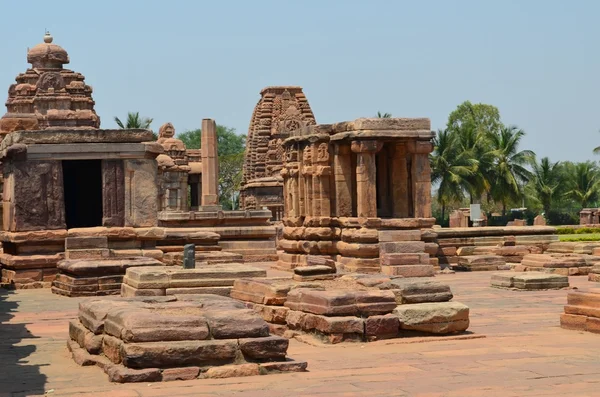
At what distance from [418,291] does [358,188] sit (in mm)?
8893

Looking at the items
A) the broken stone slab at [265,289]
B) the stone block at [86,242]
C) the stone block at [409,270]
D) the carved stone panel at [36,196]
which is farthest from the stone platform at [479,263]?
the broken stone slab at [265,289]

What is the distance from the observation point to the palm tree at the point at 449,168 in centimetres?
5016

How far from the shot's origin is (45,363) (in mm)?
8492

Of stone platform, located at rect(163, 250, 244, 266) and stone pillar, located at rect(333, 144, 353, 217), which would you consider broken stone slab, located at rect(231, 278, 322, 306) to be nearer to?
stone platform, located at rect(163, 250, 244, 266)

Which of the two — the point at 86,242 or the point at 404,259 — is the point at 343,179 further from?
the point at 86,242

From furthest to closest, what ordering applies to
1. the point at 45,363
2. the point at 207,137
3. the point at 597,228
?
the point at 597,228, the point at 207,137, the point at 45,363

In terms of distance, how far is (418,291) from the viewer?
10.1 m

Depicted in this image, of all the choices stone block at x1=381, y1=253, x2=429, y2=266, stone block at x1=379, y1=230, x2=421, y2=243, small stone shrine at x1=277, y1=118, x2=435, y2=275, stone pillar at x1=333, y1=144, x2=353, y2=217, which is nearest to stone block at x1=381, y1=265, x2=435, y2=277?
stone block at x1=381, y1=253, x2=429, y2=266

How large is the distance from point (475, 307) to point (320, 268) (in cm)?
250

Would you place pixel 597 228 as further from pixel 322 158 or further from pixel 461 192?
pixel 461 192

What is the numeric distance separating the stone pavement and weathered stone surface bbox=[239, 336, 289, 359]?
261 millimetres

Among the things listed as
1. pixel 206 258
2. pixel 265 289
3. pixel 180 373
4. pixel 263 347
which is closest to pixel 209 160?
pixel 206 258

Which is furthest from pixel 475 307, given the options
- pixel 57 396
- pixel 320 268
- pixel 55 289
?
pixel 57 396

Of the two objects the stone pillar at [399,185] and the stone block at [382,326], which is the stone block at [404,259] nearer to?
the stone pillar at [399,185]
